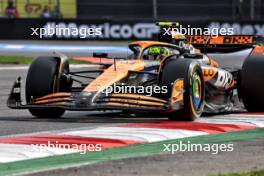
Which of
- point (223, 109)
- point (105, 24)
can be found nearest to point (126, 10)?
point (105, 24)

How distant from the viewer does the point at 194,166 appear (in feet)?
24.4

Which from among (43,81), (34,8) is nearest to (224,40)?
(43,81)

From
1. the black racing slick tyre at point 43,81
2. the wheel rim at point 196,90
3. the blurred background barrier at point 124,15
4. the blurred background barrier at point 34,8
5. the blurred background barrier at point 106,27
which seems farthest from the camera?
the blurred background barrier at point 34,8

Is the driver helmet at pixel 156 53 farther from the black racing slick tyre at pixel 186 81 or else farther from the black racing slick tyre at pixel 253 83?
the black racing slick tyre at pixel 253 83

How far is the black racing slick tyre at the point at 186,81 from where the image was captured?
10.8 meters

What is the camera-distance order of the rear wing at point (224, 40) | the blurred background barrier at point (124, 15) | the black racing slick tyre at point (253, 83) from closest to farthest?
the black racing slick tyre at point (253, 83) → the rear wing at point (224, 40) → the blurred background barrier at point (124, 15)

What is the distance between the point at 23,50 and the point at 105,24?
4.88 m

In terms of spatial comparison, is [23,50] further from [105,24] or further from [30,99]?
[30,99]

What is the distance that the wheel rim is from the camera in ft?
36.0

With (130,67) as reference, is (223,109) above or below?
below

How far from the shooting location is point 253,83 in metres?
12.2

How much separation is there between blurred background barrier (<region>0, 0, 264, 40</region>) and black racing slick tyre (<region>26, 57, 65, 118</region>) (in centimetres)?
2214

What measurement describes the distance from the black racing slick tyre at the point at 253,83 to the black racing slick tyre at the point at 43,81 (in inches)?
111

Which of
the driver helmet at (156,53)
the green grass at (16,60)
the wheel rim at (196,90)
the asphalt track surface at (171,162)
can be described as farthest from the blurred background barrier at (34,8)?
the asphalt track surface at (171,162)
